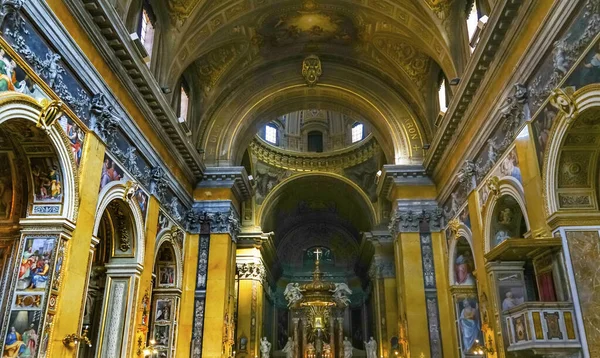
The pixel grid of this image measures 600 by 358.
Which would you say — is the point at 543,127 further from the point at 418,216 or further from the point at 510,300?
the point at 418,216

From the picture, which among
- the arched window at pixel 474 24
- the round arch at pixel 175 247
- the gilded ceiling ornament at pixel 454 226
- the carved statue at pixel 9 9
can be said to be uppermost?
the arched window at pixel 474 24

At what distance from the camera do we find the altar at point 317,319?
26.3 metres

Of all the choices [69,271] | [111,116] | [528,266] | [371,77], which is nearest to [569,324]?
[528,266]

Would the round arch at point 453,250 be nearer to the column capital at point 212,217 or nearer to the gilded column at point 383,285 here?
the column capital at point 212,217

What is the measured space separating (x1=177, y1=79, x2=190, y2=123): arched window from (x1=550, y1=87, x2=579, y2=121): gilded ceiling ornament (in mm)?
11795

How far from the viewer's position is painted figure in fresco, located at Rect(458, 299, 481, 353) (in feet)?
46.8

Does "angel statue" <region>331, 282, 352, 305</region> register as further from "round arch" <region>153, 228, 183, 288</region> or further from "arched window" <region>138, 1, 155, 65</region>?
"arched window" <region>138, 1, 155, 65</region>

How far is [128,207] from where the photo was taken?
40.9 feet

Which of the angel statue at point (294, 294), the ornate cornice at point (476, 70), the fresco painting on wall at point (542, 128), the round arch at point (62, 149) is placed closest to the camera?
the round arch at point (62, 149)

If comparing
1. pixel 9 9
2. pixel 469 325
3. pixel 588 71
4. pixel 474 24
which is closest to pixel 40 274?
pixel 9 9

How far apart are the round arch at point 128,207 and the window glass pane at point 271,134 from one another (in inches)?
657

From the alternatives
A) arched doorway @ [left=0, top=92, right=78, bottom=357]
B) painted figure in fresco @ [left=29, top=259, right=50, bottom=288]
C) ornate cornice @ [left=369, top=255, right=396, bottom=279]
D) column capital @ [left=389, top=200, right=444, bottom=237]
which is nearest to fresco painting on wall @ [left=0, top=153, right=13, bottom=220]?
arched doorway @ [left=0, top=92, right=78, bottom=357]

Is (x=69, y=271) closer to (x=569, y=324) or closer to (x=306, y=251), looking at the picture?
(x=569, y=324)

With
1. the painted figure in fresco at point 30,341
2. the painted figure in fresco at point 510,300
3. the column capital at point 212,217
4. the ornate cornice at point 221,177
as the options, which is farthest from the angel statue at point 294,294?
the painted figure in fresco at point 30,341
